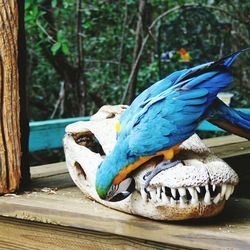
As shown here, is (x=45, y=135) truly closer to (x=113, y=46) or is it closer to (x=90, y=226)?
(x=90, y=226)

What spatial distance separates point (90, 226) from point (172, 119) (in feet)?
0.91

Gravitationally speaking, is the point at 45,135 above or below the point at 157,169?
below

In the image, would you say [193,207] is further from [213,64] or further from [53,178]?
[53,178]

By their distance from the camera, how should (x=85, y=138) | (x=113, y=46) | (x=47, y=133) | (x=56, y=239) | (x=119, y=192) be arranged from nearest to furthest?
(x=119, y=192), (x=56, y=239), (x=85, y=138), (x=47, y=133), (x=113, y=46)

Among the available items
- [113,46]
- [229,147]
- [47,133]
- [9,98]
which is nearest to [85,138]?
[9,98]

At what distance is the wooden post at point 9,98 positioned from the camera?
49.3 inches

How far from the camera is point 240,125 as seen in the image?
93 cm

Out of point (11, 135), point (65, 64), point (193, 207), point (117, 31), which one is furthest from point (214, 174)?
point (117, 31)

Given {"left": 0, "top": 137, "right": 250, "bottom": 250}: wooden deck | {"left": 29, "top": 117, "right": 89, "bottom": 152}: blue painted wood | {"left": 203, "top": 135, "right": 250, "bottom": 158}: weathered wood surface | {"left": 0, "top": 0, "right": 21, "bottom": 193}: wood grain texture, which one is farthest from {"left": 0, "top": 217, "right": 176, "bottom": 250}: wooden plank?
{"left": 29, "top": 117, "right": 89, "bottom": 152}: blue painted wood

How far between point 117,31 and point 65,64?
0.90 meters

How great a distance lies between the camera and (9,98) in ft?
4.13

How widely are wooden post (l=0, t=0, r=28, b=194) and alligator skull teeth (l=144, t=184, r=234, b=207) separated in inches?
17.7

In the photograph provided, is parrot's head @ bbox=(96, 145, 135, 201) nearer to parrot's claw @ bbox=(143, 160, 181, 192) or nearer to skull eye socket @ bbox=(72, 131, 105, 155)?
parrot's claw @ bbox=(143, 160, 181, 192)

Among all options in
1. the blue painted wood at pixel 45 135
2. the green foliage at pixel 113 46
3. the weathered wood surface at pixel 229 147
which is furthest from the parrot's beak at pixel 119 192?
the green foliage at pixel 113 46
